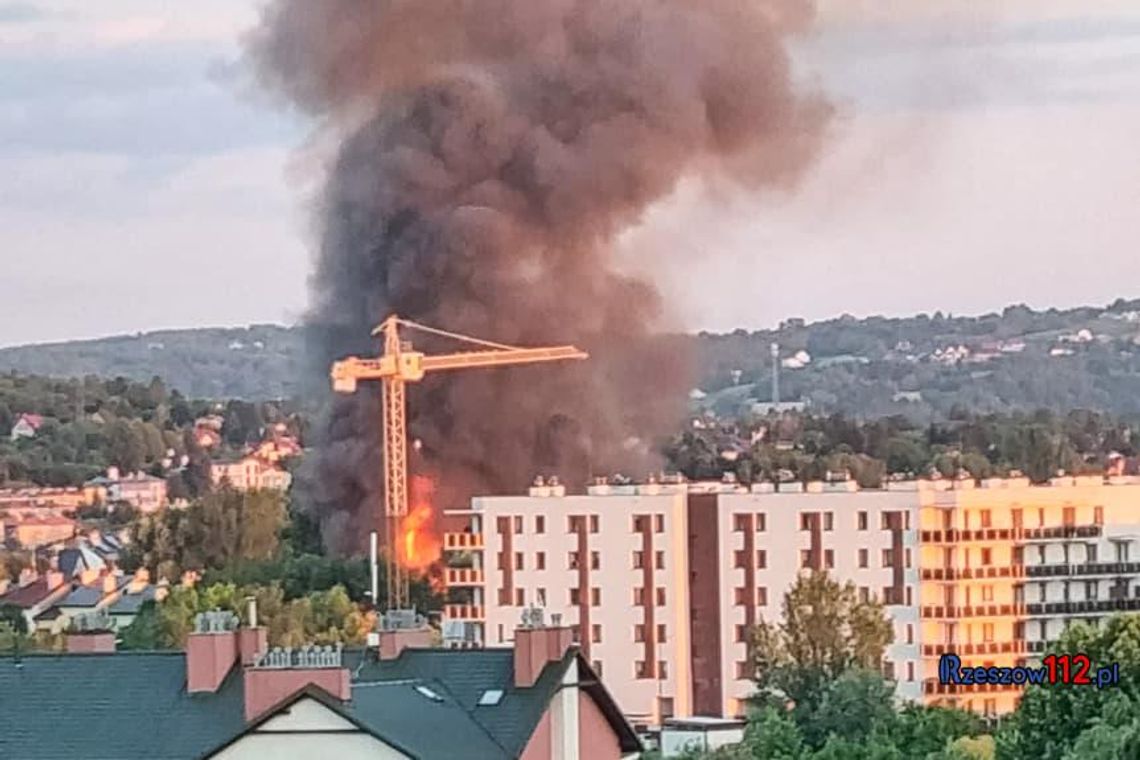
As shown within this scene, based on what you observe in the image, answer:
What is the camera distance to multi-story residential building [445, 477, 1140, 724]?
236 ft

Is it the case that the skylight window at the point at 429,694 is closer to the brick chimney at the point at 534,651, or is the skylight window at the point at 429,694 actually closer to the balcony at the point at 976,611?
the brick chimney at the point at 534,651

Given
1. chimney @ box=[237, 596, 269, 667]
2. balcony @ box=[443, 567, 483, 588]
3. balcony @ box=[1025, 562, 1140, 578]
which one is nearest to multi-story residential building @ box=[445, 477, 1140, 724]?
balcony @ box=[1025, 562, 1140, 578]

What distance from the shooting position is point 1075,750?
37062 millimetres

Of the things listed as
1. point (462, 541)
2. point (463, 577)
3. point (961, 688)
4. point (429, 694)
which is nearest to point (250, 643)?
point (429, 694)

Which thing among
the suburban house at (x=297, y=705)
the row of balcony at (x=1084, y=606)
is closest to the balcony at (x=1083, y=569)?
the row of balcony at (x=1084, y=606)

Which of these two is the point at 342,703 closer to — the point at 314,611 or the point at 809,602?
the point at 809,602

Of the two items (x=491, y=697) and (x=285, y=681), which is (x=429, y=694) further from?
(x=285, y=681)

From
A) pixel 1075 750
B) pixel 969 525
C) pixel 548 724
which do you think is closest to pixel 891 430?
→ pixel 969 525

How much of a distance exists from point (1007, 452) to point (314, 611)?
60556mm

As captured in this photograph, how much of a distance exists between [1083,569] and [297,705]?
4836 cm

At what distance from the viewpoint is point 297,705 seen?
83.0 feet

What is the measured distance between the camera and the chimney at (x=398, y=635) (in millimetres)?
29531

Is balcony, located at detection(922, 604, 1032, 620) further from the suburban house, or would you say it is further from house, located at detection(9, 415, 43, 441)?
house, located at detection(9, 415, 43, 441)

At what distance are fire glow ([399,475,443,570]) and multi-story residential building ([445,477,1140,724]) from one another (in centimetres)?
778
